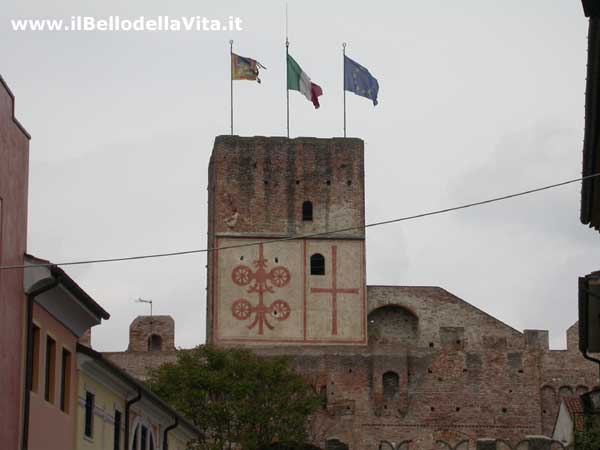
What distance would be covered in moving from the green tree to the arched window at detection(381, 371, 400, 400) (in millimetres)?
12948

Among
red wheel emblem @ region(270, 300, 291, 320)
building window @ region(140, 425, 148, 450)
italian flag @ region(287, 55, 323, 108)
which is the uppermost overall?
italian flag @ region(287, 55, 323, 108)

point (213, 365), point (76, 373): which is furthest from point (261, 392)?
point (76, 373)

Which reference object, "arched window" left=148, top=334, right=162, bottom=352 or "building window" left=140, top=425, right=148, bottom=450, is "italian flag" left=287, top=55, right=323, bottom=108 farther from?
"building window" left=140, top=425, right=148, bottom=450

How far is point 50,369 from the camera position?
28.5 metres

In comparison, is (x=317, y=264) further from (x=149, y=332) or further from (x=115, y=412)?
(x=115, y=412)

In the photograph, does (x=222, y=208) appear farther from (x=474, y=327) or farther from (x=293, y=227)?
(x=474, y=327)

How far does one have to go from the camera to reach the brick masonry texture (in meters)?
71.9

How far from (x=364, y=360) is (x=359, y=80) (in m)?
10.6

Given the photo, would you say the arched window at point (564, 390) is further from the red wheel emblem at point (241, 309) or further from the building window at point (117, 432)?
the building window at point (117, 432)

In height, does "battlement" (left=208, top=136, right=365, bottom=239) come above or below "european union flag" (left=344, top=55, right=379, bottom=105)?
below

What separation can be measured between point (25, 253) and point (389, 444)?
39566 millimetres

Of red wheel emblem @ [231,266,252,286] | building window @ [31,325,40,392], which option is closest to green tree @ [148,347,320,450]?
red wheel emblem @ [231,266,252,286]

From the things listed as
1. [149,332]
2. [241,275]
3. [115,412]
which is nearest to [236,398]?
[241,275]

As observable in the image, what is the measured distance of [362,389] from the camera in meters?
72.3
